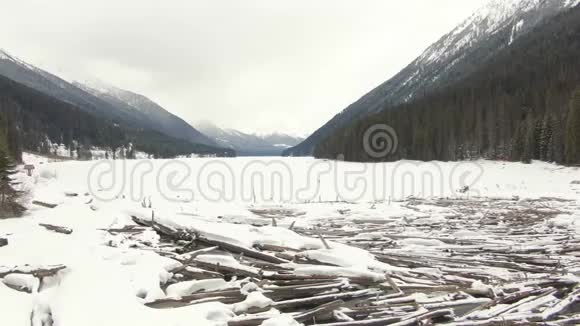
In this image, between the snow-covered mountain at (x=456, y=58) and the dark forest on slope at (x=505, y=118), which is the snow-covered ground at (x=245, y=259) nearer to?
the dark forest on slope at (x=505, y=118)

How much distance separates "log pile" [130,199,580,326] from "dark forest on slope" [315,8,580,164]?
3418 cm

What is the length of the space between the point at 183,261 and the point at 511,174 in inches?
1424

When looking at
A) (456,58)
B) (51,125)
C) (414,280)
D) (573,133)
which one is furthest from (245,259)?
(456,58)

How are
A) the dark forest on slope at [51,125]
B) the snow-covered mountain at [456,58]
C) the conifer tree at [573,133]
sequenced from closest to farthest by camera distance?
the conifer tree at [573,133] < the dark forest on slope at [51,125] < the snow-covered mountain at [456,58]

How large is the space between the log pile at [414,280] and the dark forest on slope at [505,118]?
3418 centimetres

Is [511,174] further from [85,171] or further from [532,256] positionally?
[85,171]

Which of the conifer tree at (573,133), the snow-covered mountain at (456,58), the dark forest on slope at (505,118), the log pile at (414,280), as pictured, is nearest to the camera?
the log pile at (414,280)

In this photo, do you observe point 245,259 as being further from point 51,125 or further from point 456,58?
point 456,58

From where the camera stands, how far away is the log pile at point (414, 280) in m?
4.85

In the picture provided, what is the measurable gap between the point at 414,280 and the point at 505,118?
5400cm

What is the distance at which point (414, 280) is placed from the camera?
6.09 metres

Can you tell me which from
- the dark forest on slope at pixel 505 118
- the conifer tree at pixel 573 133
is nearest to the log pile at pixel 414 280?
the conifer tree at pixel 573 133

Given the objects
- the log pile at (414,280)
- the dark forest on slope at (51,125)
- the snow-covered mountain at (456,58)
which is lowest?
the log pile at (414,280)

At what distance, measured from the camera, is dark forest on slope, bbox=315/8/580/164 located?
39562mm
